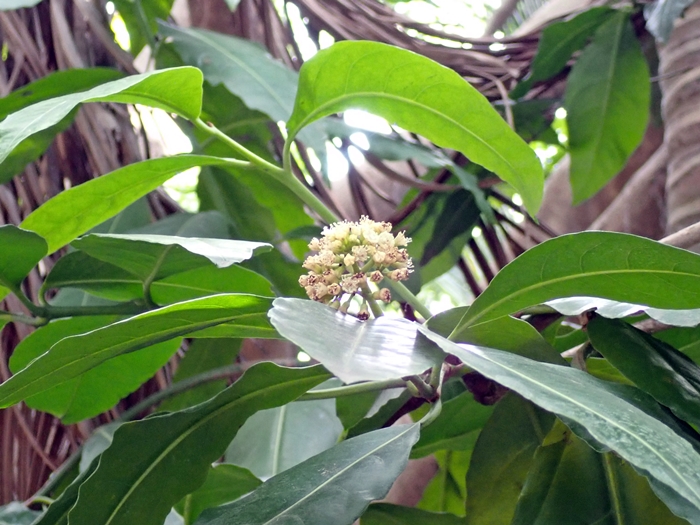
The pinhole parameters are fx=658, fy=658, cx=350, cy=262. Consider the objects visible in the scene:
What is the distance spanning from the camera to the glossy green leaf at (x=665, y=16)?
82 centimetres

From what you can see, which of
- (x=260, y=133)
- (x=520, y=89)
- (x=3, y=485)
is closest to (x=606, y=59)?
(x=520, y=89)

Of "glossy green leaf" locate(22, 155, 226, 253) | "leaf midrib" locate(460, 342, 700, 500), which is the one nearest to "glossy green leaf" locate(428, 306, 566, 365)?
"leaf midrib" locate(460, 342, 700, 500)

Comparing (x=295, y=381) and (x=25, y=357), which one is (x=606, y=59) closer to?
(x=295, y=381)

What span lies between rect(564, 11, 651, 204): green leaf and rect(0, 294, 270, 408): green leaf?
70 centimetres

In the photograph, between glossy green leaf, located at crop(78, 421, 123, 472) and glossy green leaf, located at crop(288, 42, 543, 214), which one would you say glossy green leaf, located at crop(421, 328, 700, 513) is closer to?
glossy green leaf, located at crop(288, 42, 543, 214)

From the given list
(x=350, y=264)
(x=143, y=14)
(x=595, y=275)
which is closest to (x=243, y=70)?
(x=143, y=14)

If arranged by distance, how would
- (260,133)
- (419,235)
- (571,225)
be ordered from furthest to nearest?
(571,225) < (419,235) < (260,133)

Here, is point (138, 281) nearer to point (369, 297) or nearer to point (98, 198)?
point (98, 198)

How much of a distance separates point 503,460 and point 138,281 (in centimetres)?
34

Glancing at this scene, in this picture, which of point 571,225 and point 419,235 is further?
point 571,225

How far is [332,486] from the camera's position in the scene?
1.27 feet

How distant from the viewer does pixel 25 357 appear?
0.62m

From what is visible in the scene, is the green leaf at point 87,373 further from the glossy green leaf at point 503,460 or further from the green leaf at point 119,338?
the glossy green leaf at point 503,460

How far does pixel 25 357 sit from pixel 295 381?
1.01ft
